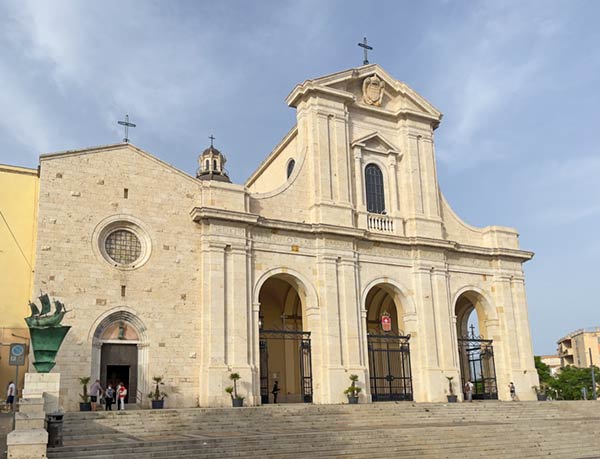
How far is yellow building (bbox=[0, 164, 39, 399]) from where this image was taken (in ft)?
72.3

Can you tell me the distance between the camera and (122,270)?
23.4 metres

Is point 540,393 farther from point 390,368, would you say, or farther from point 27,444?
point 27,444

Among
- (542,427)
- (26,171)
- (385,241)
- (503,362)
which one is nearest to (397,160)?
(385,241)

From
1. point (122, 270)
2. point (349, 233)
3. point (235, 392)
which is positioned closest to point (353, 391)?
point (235, 392)

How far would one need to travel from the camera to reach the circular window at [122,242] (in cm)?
2345

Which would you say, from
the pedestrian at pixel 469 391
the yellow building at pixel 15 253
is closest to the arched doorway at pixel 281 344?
the pedestrian at pixel 469 391

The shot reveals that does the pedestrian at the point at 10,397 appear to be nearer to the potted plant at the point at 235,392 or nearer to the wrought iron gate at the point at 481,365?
the potted plant at the point at 235,392

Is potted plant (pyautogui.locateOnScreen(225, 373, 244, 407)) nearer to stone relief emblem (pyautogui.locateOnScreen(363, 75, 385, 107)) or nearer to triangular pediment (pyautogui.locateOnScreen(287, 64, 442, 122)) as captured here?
triangular pediment (pyautogui.locateOnScreen(287, 64, 442, 122))

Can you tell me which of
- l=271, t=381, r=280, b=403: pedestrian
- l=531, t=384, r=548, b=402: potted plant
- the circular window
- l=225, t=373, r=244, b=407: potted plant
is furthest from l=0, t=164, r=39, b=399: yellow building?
l=531, t=384, r=548, b=402: potted plant

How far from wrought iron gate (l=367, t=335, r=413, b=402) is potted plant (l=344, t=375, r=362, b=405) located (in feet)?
7.87

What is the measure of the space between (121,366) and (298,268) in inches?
307

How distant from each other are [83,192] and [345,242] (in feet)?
34.4

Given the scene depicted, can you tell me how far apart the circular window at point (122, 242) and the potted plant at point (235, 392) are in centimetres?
520

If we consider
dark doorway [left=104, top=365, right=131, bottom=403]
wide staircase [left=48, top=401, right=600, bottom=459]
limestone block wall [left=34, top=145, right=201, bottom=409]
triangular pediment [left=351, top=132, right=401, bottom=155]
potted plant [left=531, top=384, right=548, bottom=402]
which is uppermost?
triangular pediment [left=351, top=132, right=401, bottom=155]
